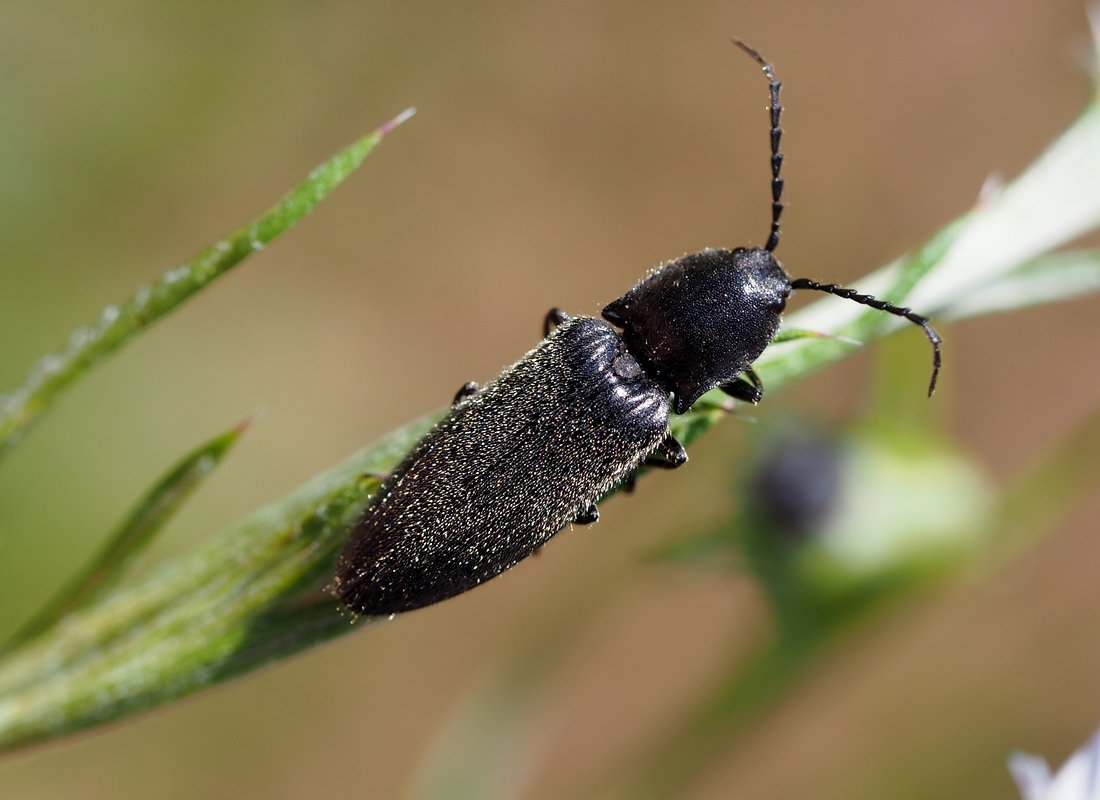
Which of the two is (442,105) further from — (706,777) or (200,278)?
→ (200,278)

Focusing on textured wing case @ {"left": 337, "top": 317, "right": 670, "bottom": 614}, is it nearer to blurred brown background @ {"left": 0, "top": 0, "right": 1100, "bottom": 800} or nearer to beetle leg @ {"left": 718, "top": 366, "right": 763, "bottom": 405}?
beetle leg @ {"left": 718, "top": 366, "right": 763, "bottom": 405}

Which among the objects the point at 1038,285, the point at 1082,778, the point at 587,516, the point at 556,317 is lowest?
the point at 1082,778

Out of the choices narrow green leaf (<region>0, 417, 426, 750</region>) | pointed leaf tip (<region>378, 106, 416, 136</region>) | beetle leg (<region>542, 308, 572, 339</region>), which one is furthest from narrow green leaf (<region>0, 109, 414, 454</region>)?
beetle leg (<region>542, 308, 572, 339</region>)

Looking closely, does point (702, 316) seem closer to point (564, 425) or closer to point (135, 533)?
point (564, 425)

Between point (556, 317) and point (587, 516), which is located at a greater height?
point (556, 317)

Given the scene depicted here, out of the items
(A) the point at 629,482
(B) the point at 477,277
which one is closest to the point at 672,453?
(A) the point at 629,482

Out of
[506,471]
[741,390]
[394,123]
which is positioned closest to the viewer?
[394,123]
